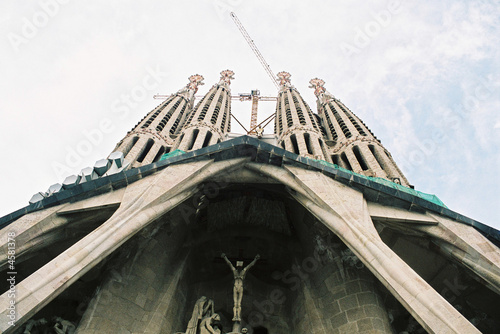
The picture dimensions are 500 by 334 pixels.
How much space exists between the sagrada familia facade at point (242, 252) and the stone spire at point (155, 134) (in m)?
6.94

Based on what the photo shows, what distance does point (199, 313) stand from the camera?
995 centimetres

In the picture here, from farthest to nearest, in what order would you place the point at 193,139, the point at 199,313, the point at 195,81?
the point at 195,81, the point at 193,139, the point at 199,313

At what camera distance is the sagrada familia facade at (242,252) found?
8.05 meters

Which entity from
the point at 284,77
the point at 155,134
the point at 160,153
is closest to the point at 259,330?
the point at 160,153

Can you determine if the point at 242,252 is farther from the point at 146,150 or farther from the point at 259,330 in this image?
the point at 146,150

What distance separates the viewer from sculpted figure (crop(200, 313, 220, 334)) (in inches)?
373

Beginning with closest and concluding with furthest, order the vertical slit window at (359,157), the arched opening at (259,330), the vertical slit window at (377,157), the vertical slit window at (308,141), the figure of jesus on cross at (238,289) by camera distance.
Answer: the figure of jesus on cross at (238,289) → the arched opening at (259,330) → the vertical slit window at (377,157) → the vertical slit window at (359,157) → the vertical slit window at (308,141)

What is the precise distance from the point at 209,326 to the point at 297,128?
690 inches

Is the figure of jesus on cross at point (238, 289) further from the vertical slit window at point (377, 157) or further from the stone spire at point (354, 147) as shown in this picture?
the vertical slit window at point (377, 157)

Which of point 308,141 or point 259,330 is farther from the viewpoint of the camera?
point 308,141

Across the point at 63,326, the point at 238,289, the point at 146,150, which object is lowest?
the point at 63,326

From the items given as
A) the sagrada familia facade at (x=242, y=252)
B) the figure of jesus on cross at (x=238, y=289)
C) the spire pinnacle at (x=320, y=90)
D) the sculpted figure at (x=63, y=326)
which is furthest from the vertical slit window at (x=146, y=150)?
the spire pinnacle at (x=320, y=90)

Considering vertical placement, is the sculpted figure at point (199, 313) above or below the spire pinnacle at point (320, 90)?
below

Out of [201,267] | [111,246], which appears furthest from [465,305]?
[111,246]
